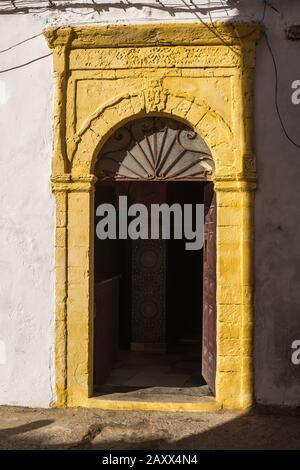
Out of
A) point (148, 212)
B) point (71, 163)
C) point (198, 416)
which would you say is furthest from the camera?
point (148, 212)

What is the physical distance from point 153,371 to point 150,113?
3355 millimetres

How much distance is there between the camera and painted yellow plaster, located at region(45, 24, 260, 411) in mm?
5270

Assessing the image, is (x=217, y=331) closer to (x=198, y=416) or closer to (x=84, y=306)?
(x=198, y=416)

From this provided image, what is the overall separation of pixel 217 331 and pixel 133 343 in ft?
9.74

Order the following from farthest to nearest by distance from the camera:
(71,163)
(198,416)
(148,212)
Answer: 1. (148,212)
2. (71,163)
3. (198,416)

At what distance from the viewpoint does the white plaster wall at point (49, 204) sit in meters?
5.26

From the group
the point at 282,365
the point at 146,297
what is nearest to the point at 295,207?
the point at 282,365

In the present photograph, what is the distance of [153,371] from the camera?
21.9 ft

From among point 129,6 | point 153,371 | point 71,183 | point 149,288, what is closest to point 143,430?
point 153,371

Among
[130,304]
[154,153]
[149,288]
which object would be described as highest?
[154,153]

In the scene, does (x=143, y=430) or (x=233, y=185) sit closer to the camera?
(x=143, y=430)

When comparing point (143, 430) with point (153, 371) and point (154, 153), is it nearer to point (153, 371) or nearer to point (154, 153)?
point (153, 371)

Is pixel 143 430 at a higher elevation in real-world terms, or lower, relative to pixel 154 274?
lower

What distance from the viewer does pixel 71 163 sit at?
5457 mm
